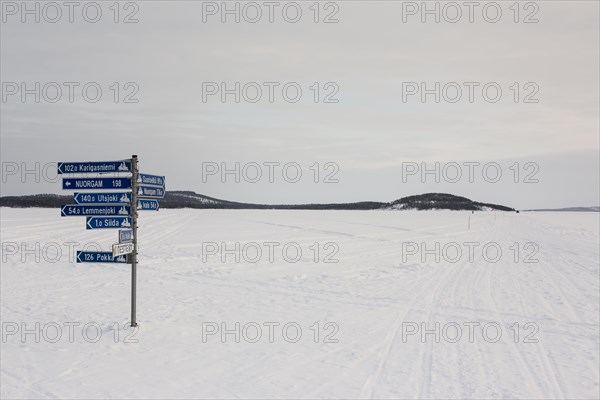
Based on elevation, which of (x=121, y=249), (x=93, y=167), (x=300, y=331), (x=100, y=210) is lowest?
(x=300, y=331)

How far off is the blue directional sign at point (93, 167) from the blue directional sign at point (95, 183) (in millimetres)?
152

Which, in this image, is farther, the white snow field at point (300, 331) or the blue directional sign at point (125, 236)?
the blue directional sign at point (125, 236)

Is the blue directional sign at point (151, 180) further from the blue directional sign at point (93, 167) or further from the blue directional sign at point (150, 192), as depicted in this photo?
the blue directional sign at point (93, 167)

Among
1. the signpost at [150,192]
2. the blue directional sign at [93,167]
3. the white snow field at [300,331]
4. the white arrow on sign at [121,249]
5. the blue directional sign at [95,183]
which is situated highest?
the blue directional sign at [93,167]

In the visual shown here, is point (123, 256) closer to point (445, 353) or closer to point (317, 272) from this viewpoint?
point (445, 353)

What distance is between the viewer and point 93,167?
7934mm

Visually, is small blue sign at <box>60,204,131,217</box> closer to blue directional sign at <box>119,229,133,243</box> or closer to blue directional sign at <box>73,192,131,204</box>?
blue directional sign at <box>73,192,131,204</box>

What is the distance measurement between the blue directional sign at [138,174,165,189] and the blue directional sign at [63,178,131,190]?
0.70 feet

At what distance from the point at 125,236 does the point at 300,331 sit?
3.60 meters

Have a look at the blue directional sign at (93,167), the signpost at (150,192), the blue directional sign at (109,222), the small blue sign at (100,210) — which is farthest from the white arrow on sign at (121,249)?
the blue directional sign at (93,167)

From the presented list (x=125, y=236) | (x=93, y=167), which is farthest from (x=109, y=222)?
(x=93, y=167)

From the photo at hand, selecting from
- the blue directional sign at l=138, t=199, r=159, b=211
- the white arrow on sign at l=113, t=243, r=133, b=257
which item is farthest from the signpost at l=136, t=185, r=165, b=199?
the white arrow on sign at l=113, t=243, r=133, b=257

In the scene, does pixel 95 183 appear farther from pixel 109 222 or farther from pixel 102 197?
pixel 109 222

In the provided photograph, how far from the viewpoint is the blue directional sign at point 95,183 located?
7.95 m
